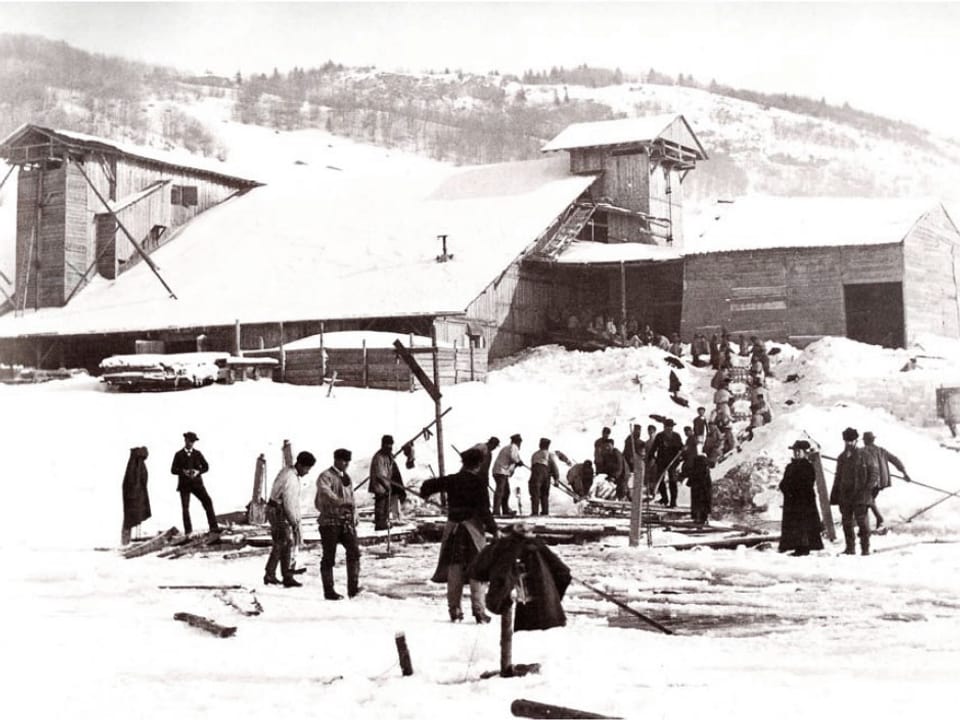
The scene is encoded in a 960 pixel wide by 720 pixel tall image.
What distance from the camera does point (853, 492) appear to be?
15.2 metres

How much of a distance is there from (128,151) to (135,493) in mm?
30574

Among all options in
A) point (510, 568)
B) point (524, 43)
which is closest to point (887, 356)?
point (524, 43)

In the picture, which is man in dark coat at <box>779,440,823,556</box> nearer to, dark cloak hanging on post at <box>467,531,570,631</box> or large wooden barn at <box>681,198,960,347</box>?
dark cloak hanging on post at <box>467,531,570,631</box>

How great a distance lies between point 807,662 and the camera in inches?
336

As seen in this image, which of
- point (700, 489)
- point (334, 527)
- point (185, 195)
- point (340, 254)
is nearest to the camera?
point (334, 527)

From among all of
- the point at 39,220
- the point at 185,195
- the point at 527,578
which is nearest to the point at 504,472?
the point at 527,578

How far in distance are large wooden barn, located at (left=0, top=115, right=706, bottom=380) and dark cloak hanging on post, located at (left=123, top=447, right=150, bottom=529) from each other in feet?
52.3

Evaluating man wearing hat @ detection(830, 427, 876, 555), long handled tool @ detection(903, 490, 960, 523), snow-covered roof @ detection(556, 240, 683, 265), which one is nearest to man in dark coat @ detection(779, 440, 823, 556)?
man wearing hat @ detection(830, 427, 876, 555)

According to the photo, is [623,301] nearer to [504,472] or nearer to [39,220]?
[504,472]

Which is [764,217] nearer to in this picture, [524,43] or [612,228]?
[612,228]

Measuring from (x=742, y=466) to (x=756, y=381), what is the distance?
8377 mm

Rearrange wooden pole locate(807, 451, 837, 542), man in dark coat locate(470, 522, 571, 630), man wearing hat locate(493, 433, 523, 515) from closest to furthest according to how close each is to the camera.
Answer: man in dark coat locate(470, 522, 571, 630), wooden pole locate(807, 451, 837, 542), man wearing hat locate(493, 433, 523, 515)

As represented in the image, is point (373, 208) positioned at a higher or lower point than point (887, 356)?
higher

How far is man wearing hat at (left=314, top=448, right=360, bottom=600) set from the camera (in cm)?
1238
